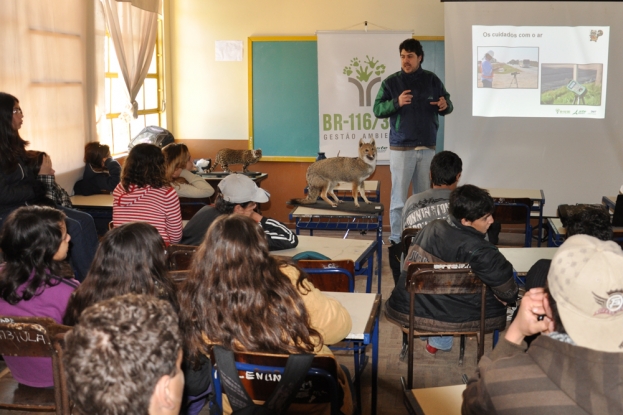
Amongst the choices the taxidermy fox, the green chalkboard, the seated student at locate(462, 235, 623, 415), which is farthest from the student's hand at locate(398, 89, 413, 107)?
the seated student at locate(462, 235, 623, 415)

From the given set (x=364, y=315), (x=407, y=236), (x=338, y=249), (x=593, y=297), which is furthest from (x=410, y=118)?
(x=593, y=297)

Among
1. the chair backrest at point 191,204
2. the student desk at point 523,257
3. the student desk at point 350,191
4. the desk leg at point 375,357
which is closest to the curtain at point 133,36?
the chair backrest at point 191,204

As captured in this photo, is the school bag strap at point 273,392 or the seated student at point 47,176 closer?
the school bag strap at point 273,392

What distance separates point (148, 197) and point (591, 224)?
2437 millimetres

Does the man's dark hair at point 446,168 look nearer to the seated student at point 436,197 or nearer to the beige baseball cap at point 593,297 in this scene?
the seated student at point 436,197

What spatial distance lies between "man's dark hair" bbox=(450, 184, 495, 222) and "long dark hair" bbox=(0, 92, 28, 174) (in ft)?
8.49

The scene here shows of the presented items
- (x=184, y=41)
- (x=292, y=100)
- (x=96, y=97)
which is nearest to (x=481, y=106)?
(x=292, y=100)

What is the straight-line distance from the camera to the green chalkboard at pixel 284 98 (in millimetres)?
7199

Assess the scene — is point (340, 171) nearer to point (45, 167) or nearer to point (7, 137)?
point (45, 167)

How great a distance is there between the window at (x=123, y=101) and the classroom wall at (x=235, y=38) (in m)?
0.13

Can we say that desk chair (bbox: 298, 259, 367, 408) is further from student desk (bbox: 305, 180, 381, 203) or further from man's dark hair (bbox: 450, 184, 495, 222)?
student desk (bbox: 305, 180, 381, 203)

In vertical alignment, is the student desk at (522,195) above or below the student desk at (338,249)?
above

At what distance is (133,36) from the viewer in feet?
21.2

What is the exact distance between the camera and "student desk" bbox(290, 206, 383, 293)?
4.75 metres
